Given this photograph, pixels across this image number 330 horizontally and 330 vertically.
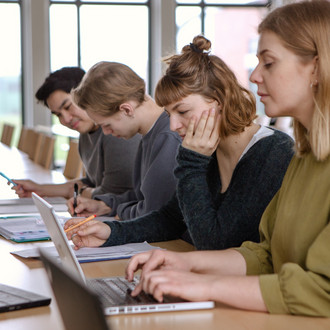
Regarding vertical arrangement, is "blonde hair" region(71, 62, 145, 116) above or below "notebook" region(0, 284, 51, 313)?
above

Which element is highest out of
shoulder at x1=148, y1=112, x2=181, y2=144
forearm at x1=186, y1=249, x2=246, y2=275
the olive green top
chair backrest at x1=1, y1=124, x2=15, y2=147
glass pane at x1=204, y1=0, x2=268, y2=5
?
glass pane at x1=204, y1=0, x2=268, y2=5

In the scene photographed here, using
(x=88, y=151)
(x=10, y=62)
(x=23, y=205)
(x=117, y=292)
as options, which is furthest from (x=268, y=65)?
(x=10, y=62)

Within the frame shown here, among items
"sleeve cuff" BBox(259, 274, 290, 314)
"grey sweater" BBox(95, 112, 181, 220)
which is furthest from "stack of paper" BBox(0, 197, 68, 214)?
"sleeve cuff" BBox(259, 274, 290, 314)

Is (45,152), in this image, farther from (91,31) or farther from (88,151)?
(91,31)

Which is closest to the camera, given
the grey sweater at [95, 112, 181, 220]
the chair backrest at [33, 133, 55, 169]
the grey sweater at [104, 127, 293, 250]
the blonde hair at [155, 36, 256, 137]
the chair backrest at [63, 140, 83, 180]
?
the grey sweater at [104, 127, 293, 250]

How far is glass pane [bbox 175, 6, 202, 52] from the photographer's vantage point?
8.69m

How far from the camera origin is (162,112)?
2.49 m

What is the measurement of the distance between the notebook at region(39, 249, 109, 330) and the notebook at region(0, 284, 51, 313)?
45cm

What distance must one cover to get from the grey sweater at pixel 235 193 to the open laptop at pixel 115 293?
0.36 meters

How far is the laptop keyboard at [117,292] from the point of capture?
4.10 feet

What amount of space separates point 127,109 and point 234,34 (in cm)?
712

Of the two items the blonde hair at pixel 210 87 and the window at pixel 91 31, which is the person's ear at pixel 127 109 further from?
the window at pixel 91 31

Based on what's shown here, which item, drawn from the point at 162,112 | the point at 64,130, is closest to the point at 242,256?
the point at 162,112

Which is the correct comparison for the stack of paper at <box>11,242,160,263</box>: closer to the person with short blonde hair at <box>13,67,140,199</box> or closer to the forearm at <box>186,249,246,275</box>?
the forearm at <box>186,249,246,275</box>
